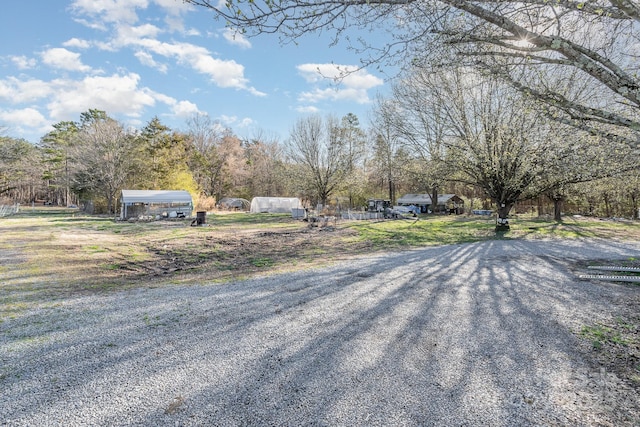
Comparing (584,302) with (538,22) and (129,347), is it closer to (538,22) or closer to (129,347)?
(538,22)

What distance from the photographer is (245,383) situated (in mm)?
2766

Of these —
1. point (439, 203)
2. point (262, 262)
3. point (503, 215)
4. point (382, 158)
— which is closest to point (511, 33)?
point (262, 262)

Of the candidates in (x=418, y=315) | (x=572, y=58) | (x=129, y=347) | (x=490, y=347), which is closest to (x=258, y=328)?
(x=129, y=347)

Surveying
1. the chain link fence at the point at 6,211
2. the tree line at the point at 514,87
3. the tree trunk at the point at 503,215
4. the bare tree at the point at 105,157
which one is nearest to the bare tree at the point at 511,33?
the tree line at the point at 514,87

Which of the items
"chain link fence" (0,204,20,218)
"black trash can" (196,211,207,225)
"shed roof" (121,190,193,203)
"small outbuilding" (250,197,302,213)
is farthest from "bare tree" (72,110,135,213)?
"black trash can" (196,211,207,225)

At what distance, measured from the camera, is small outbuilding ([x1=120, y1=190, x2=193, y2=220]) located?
2552 cm

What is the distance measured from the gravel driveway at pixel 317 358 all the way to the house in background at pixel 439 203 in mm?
33240

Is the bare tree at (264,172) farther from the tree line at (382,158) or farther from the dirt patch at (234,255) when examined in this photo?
the dirt patch at (234,255)

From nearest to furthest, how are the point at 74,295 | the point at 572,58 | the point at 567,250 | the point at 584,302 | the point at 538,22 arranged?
the point at 572,58
the point at 538,22
the point at 584,302
the point at 74,295
the point at 567,250

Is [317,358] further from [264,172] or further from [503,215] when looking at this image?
[264,172]

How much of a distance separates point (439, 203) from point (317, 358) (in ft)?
127

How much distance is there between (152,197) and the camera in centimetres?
2645

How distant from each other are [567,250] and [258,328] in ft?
35.1

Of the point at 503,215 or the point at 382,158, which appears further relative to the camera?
the point at 382,158
